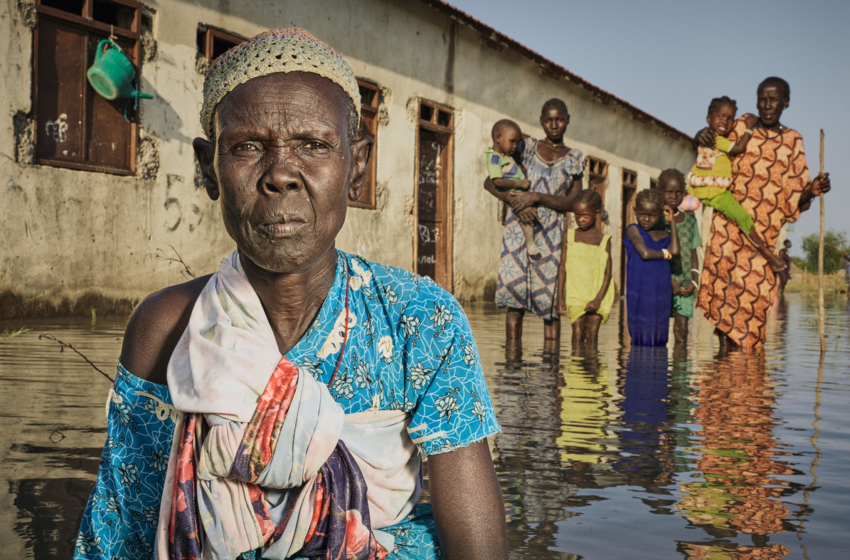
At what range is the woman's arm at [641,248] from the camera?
7.85m

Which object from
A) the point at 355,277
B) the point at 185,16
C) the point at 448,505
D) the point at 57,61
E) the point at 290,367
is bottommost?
the point at 448,505

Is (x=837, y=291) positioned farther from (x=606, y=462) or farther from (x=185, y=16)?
(x=606, y=462)

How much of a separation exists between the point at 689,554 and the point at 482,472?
1.02 meters

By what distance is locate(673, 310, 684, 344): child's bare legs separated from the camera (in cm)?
818

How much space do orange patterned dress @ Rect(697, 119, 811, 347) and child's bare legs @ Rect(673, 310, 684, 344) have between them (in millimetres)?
338

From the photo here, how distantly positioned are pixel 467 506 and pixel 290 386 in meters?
0.38

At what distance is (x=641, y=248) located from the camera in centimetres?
788

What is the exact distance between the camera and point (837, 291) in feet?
91.8

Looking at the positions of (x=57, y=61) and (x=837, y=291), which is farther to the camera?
(x=837, y=291)

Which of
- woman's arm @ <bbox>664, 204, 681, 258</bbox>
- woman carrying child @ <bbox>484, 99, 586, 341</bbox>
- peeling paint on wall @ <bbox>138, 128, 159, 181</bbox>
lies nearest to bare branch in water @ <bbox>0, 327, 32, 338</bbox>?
peeling paint on wall @ <bbox>138, 128, 159, 181</bbox>

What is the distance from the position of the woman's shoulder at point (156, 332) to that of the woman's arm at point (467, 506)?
547mm

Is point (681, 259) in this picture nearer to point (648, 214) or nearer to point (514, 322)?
point (648, 214)

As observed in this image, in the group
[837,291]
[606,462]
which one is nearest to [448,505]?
[606,462]

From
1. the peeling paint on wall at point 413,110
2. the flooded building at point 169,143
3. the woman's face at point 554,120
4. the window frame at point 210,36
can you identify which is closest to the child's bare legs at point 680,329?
the woman's face at point 554,120
